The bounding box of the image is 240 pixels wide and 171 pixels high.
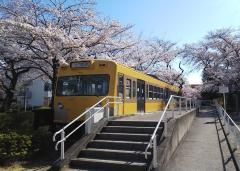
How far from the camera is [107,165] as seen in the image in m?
9.81

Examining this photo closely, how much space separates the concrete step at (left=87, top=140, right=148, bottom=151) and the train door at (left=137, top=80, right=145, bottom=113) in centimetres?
708

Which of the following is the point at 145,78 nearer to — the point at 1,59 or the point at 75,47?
the point at 75,47

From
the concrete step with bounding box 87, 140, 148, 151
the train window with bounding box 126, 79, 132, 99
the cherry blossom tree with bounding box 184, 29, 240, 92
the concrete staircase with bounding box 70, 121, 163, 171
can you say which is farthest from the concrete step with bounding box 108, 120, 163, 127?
the cherry blossom tree with bounding box 184, 29, 240, 92

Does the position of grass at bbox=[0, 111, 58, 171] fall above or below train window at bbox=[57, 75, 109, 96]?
below

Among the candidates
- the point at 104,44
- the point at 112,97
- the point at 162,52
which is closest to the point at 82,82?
the point at 112,97

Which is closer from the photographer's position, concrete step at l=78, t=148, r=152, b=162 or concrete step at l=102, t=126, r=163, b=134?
concrete step at l=78, t=148, r=152, b=162

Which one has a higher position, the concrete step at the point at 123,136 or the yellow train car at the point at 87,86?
the yellow train car at the point at 87,86

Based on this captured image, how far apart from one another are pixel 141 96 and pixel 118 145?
312 inches

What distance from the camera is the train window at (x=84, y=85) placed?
48.3 ft

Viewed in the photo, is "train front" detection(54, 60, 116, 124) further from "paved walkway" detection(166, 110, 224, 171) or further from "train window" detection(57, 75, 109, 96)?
"paved walkway" detection(166, 110, 224, 171)

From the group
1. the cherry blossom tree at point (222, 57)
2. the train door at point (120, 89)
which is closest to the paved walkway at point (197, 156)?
the train door at point (120, 89)

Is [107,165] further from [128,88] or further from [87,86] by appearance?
[128,88]

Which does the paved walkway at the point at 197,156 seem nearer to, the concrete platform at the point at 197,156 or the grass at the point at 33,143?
the concrete platform at the point at 197,156

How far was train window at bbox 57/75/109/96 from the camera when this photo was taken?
14.7 metres
